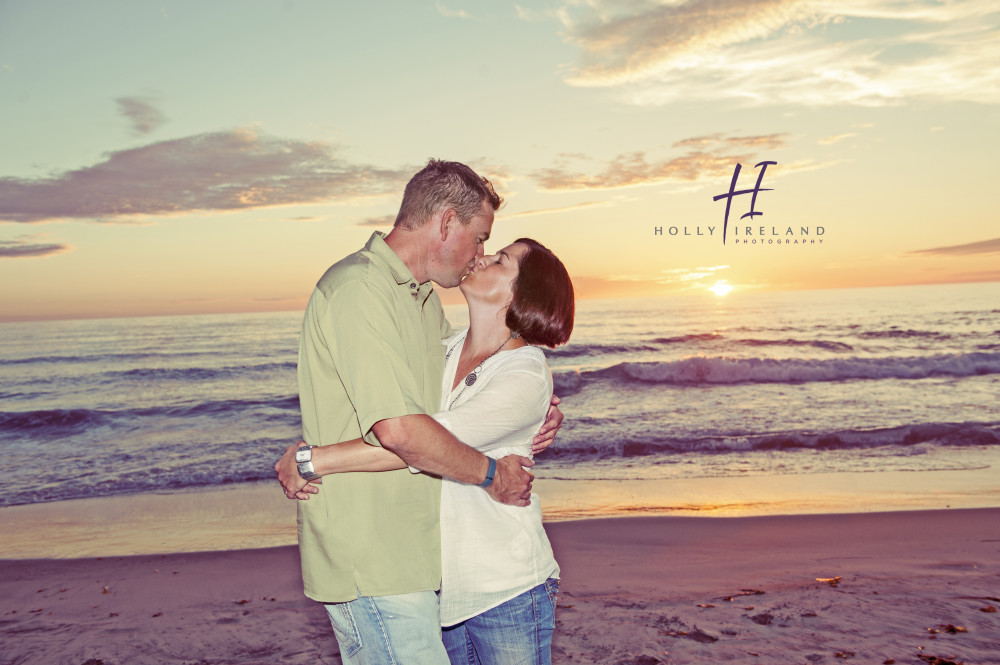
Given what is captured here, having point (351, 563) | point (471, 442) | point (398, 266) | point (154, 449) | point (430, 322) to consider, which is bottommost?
point (154, 449)

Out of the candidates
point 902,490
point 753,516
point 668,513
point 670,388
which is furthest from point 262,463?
point 670,388

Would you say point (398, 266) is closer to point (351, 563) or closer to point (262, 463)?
point (351, 563)

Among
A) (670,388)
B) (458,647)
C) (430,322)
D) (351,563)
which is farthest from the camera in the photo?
(670,388)

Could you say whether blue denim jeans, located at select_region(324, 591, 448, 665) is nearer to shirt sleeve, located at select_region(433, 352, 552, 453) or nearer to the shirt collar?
shirt sleeve, located at select_region(433, 352, 552, 453)

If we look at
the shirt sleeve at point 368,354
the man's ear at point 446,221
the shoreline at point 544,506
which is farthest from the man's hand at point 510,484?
the shoreline at point 544,506

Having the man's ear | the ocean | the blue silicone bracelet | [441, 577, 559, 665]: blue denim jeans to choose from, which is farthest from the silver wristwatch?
the ocean

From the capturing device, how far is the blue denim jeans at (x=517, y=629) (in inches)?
85.4

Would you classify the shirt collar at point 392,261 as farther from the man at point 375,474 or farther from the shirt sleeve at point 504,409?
the shirt sleeve at point 504,409

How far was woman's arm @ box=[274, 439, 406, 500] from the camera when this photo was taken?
198 cm

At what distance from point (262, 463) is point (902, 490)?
Result: 31.5 ft

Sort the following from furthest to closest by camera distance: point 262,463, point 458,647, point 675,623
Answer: point 262,463 < point 675,623 < point 458,647

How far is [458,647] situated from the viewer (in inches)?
91.5

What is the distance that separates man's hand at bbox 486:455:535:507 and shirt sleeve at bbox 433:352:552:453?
81 millimetres

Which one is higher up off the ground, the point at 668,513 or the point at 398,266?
the point at 398,266
